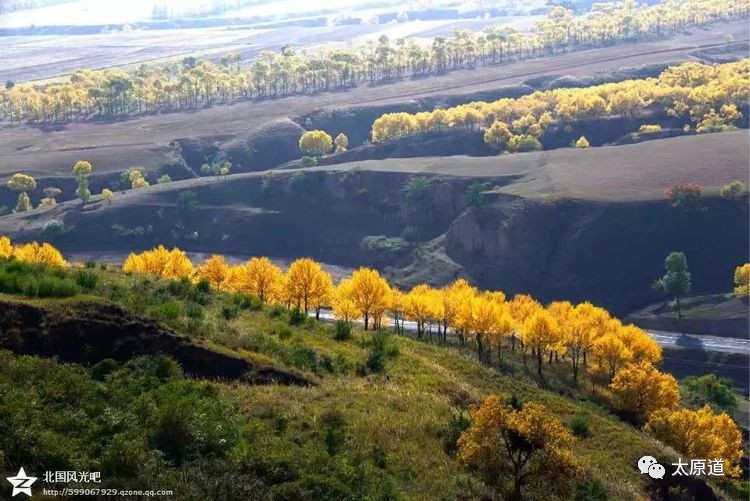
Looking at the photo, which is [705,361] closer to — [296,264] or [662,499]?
[296,264]

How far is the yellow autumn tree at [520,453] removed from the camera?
25656 mm

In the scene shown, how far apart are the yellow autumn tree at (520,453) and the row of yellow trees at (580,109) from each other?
142350mm

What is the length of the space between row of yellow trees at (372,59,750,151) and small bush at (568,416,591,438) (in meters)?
127

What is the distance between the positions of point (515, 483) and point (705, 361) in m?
80.4

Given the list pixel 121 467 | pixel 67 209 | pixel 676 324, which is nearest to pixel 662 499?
pixel 121 467

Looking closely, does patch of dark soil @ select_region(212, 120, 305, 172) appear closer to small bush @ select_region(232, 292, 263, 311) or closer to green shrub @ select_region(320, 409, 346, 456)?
small bush @ select_region(232, 292, 263, 311)

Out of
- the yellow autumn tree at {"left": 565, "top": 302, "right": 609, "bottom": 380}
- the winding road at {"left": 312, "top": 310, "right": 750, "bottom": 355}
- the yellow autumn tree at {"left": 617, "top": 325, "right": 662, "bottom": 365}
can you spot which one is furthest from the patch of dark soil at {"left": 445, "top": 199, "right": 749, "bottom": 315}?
the yellow autumn tree at {"left": 617, "top": 325, "right": 662, "bottom": 365}

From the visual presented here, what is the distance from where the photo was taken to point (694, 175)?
5246 inches

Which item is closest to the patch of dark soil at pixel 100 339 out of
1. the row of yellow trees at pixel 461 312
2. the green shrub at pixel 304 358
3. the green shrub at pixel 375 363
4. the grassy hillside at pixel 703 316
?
the green shrub at pixel 304 358

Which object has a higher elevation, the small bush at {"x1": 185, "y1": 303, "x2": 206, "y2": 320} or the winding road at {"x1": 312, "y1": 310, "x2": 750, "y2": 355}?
the small bush at {"x1": 185, "y1": 303, "x2": 206, "y2": 320}

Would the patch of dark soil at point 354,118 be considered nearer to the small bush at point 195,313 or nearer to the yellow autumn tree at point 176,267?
the yellow autumn tree at point 176,267

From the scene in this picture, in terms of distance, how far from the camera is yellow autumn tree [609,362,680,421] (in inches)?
2472

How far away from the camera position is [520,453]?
2602cm

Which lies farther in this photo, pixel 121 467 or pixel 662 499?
pixel 662 499
